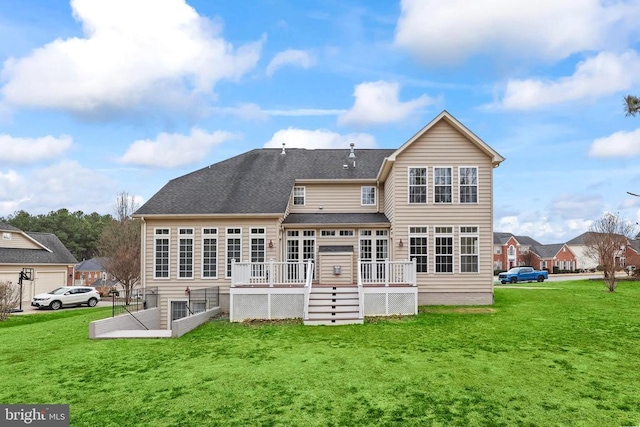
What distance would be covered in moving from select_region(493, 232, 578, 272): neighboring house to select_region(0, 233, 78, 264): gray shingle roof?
6063cm

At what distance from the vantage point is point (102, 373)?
9508mm

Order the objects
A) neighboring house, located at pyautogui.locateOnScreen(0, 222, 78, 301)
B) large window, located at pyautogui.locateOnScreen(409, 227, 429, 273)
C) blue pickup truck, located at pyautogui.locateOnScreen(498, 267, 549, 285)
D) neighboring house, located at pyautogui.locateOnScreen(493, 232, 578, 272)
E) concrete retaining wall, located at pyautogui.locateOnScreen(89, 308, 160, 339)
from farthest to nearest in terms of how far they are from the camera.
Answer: neighboring house, located at pyautogui.locateOnScreen(493, 232, 578, 272) < blue pickup truck, located at pyautogui.locateOnScreen(498, 267, 549, 285) < neighboring house, located at pyautogui.locateOnScreen(0, 222, 78, 301) < large window, located at pyautogui.locateOnScreen(409, 227, 429, 273) < concrete retaining wall, located at pyautogui.locateOnScreen(89, 308, 160, 339)

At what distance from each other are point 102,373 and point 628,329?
49.7 ft

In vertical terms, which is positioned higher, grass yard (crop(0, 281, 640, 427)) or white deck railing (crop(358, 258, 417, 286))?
white deck railing (crop(358, 258, 417, 286))

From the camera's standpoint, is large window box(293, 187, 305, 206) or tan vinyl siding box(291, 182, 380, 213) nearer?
tan vinyl siding box(291, 182, 380, 213)

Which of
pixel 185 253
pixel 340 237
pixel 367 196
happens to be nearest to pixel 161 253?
pixel 185 253

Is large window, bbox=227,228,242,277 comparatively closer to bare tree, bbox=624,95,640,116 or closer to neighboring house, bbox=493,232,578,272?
bare tree, bbox=624,95,640,116

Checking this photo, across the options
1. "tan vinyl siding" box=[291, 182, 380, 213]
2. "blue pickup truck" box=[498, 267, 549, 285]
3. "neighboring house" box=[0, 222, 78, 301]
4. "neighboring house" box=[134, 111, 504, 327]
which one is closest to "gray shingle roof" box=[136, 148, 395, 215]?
"neighboring house" box=[134, 111, 504, 327]

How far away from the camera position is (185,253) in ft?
62.8

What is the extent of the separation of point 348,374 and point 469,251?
10.9 meters

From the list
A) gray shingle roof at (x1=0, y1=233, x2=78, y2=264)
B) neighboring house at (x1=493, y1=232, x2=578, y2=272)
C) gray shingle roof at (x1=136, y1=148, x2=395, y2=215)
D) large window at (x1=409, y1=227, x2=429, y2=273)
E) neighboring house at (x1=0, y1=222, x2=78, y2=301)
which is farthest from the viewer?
neighboring house at (x1=493, y1=232, x2=578, y2=272)

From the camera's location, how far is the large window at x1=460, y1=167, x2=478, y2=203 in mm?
18125

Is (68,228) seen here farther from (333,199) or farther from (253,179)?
(333,199)

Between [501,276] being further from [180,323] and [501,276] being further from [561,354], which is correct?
[180,323]
